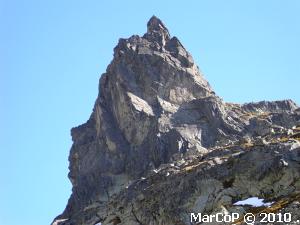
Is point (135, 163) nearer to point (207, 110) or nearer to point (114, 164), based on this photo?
point (114, 164)

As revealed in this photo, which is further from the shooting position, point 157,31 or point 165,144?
point 157,31

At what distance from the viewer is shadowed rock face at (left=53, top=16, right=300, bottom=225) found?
81000 millimetres

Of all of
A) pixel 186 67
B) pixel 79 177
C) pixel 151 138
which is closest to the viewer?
pixel 151 138

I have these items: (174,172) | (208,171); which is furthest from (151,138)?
(208,171)

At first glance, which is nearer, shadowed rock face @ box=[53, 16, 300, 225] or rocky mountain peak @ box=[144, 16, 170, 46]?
shadowed rock face @ box=[53, 16, 300, 225]

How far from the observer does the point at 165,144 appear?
408 ft

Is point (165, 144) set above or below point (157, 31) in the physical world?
below

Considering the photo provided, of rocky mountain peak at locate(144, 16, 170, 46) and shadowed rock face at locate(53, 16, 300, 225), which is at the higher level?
rocky mountain peak at locate(144, 16, 170, 46)

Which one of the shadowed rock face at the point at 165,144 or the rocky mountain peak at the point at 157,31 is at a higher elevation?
the rocky mountain peak at the point at 157,31

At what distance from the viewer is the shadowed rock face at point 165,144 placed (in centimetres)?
8100

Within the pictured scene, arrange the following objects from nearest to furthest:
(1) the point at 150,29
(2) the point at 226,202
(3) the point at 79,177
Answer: (2) the point at 226,202
(3) the point at 79,177
(1) the point at 150,29

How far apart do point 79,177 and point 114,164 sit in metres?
8.83

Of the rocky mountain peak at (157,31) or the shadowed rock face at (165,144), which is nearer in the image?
the shadowed rock face at (165,144)

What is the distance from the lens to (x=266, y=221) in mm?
58156
